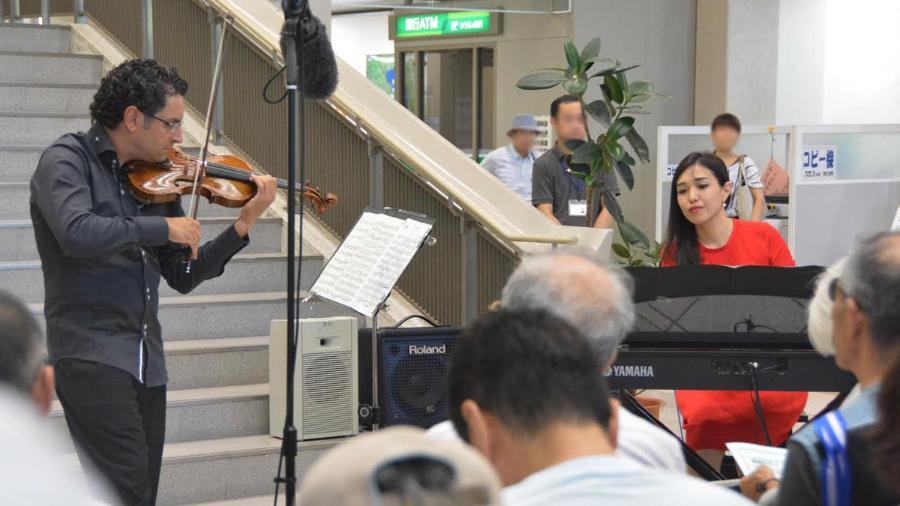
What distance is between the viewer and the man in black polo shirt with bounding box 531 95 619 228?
7.08 meters

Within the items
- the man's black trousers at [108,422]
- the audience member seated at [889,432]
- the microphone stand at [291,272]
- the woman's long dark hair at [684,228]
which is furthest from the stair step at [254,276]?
the audience member seated at [889,432]

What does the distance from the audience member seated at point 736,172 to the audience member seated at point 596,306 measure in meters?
6.43

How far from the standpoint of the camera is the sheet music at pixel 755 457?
2.69 meters

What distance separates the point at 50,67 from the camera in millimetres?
7145

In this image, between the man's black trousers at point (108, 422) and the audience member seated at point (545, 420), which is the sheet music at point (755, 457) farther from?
the man's black trousers at point (108, 422)

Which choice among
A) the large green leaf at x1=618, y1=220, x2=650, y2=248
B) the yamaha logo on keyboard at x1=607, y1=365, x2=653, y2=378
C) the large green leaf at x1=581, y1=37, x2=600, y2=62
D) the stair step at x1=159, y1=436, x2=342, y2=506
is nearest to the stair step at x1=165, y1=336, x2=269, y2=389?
the stair step at x1=159, y1=436, x2=342, y2=506

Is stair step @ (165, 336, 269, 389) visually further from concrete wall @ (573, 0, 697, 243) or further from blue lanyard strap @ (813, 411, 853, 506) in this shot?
concrete wall @ (573, 0, 697, 243)

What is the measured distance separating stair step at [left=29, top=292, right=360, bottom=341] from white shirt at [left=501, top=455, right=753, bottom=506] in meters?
4.09

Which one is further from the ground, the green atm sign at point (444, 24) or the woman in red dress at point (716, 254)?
the green atm sign at point (444, 24)

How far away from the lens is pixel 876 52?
13508 millimetres

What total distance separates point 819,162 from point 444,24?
5.19 metres

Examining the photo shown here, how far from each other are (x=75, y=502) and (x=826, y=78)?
1305 centimetres

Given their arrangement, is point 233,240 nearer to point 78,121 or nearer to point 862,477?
point 862,477

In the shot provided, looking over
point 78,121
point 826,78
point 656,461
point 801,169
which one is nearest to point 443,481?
point 656,461
